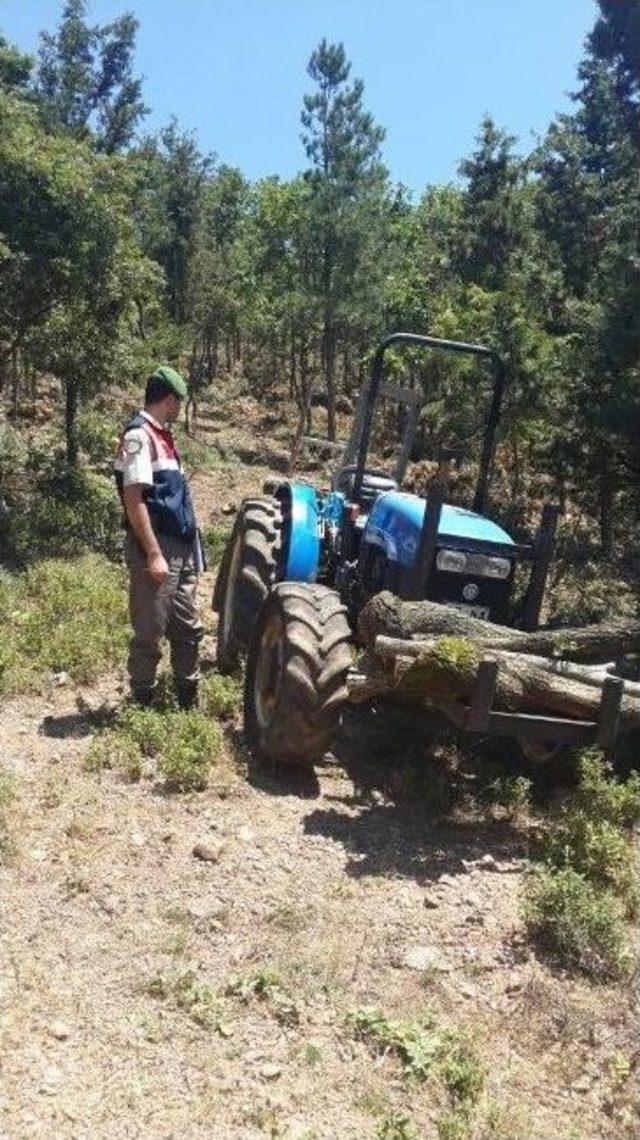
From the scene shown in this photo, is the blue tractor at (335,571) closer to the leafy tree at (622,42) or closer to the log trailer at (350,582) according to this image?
the log trailer at (350,582)

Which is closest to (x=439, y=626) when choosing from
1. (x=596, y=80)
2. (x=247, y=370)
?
(x=596, y=80)

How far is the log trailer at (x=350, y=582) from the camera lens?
183 inches

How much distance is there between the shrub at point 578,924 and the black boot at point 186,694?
8.06ft

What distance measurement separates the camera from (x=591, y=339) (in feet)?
40.3

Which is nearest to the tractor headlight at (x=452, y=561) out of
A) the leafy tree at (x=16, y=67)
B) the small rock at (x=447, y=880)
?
the small rock at (x=447, y=880)

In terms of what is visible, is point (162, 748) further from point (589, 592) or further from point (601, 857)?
point (589, 592)

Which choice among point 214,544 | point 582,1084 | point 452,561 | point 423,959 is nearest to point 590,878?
point 423,959

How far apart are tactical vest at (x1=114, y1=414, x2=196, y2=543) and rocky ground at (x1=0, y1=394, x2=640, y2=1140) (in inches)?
51.4

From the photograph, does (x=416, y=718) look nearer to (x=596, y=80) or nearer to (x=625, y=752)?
(x=625, y=752)

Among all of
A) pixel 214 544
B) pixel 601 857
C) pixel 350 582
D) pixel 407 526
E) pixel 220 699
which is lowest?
pixel 214 544

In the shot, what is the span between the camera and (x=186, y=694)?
18.7 ft

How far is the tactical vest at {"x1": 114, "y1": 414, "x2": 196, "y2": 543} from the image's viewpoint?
A: 538 cm

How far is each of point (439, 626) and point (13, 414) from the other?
53.1ft

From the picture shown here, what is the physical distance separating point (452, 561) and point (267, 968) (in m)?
2.54
